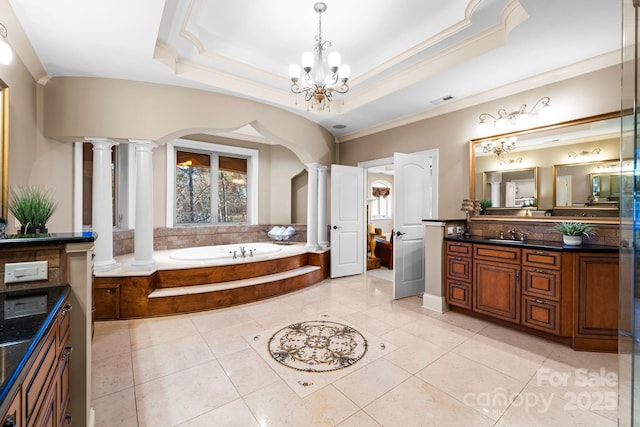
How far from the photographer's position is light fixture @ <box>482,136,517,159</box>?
3.30m

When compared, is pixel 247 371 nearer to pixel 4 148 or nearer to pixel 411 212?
pixel 4 148

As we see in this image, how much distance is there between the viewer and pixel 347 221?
4.96 metres

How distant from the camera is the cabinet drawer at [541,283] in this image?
2514 mm

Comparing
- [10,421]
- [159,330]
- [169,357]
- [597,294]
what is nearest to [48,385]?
[10,421]

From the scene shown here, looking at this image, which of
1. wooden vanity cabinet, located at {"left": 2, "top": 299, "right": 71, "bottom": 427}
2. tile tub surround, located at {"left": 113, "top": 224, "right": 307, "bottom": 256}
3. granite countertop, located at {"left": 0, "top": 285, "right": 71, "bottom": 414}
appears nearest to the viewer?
granite countertop, located at {"left": 0, "top": 285, "right": 71, "bottom": 414}

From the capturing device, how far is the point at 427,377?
2.03 metres

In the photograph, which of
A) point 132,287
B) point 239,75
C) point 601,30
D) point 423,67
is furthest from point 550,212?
point 132,287

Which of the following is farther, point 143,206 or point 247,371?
point 143,206

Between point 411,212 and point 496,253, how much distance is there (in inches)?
48.4

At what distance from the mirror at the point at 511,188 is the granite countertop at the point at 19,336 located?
13.1ft

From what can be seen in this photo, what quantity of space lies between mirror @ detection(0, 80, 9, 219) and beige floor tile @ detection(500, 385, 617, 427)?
3.93 metres

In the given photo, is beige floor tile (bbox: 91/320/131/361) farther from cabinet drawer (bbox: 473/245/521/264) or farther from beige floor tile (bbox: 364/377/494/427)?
cabinet drawer (bbox: 473/245/521/264)

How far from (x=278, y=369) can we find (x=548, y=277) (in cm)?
253

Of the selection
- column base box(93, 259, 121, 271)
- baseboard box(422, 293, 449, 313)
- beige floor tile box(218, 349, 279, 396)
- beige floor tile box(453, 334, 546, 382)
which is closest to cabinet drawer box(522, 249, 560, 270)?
beige floor tile box(453, 334, 546, 382)
